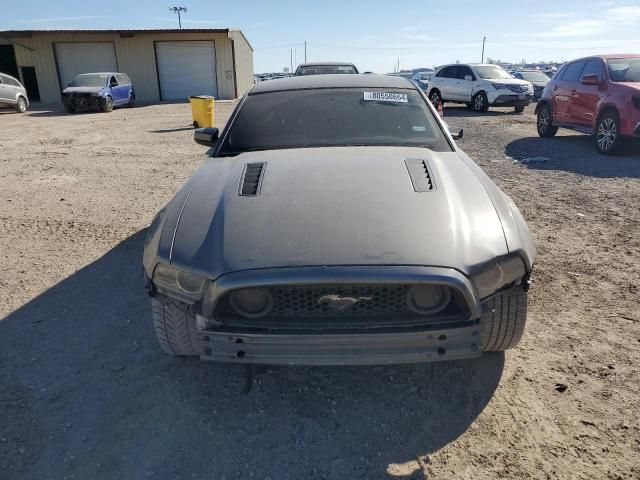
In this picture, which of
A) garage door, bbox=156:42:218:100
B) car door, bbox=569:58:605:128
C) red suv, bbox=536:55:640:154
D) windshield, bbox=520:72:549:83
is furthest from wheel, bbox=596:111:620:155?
garage door, bbox=156:42:218:100

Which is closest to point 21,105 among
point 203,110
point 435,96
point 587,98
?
point 203,110

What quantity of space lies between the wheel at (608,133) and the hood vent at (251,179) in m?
7.91

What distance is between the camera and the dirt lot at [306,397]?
7.15 ft

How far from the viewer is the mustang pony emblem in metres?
2.17

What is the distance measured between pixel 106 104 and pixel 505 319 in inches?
816

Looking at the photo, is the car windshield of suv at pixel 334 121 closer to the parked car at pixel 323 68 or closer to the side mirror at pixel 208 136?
the side mirror at pixel 208 136

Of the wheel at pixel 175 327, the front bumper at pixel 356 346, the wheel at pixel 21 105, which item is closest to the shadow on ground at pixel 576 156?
the front bumper at pixel 356 346

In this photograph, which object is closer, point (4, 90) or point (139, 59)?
point (4, 90)

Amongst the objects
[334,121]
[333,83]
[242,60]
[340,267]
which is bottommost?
[340,267]

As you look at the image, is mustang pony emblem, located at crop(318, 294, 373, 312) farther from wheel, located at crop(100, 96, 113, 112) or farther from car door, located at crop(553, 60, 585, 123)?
wheel, located at crop(100, 96, 113, 112)

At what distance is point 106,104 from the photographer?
19.8 m

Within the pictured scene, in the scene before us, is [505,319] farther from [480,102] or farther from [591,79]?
[480,102]

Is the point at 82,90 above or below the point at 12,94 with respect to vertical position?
above

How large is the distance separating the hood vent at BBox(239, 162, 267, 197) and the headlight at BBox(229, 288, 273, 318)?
62 cm
